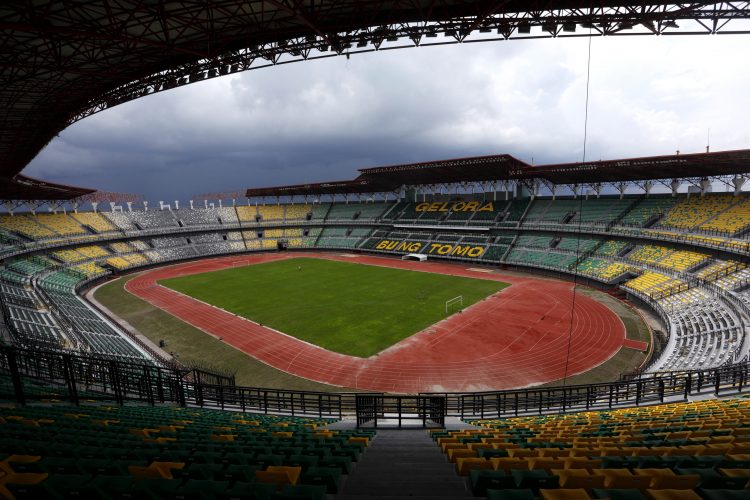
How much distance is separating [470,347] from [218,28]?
24312mm

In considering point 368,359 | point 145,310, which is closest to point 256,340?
point 368,359

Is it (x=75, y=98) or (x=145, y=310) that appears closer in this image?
(x=75, y=98)

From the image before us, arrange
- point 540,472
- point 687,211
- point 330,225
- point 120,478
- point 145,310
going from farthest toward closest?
point 330,225
point 687,211
point 145,310
point 540,472
point 120,478

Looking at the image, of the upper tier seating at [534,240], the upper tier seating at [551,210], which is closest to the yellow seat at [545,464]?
the upper tier seating at [534,240]

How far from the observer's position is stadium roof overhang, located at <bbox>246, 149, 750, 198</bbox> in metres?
38.0

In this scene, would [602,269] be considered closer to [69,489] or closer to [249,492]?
[249,492]

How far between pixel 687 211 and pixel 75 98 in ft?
196

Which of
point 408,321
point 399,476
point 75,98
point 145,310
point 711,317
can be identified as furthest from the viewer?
point 145,310

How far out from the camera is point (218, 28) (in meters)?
16.0

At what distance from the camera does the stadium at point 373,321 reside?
17.1 ft

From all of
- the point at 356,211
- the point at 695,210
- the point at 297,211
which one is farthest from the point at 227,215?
the point at 695,210

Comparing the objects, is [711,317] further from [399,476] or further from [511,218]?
[511,218]

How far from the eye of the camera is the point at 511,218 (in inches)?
2344

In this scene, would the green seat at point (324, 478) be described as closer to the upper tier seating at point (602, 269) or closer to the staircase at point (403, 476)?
the staircase at point (403, 476)
